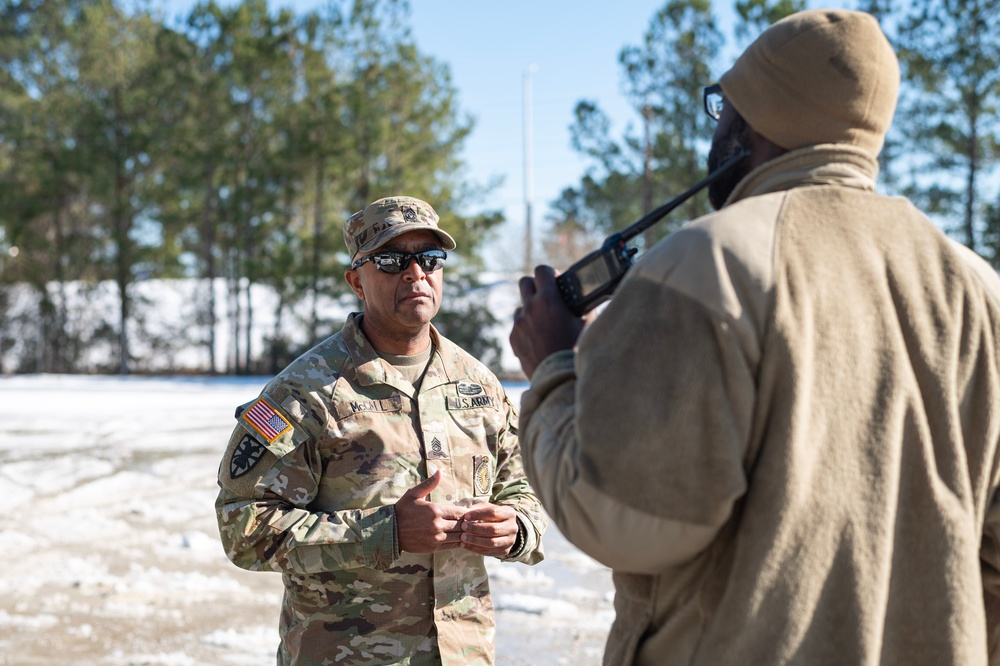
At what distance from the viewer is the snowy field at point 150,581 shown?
5.82 m

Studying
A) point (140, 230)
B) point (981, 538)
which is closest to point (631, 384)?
point (981, 538)

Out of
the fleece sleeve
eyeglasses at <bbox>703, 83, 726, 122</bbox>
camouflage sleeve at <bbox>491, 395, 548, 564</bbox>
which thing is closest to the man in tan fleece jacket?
the fleece sleeve

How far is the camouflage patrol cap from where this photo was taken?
3284 millimetres

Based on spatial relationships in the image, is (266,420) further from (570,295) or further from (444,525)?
(570,295)

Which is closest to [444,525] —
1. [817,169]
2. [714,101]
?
[714,101]

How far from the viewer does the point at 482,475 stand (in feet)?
10.7

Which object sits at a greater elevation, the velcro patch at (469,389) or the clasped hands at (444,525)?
the velcro patch at (469,389)

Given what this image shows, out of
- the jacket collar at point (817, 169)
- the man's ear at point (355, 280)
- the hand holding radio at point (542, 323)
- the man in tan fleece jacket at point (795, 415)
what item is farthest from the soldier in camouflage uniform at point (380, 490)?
Answer: the jacket collar at point (817, 169)

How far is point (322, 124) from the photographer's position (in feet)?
88.5

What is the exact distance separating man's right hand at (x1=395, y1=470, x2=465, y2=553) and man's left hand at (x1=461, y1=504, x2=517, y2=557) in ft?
0.19

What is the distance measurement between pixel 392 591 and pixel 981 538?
1.75 meters

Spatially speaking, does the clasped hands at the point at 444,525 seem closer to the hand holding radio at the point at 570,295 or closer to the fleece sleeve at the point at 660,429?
the hand holding radio at the point at 570,295

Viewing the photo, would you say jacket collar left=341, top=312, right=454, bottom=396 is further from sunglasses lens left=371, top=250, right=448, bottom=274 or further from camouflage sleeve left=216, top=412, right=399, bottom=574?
camouflage sleeve left=216, top=412, right=399, bottom=574

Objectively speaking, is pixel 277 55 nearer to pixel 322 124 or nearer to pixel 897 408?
pixel 322 124
